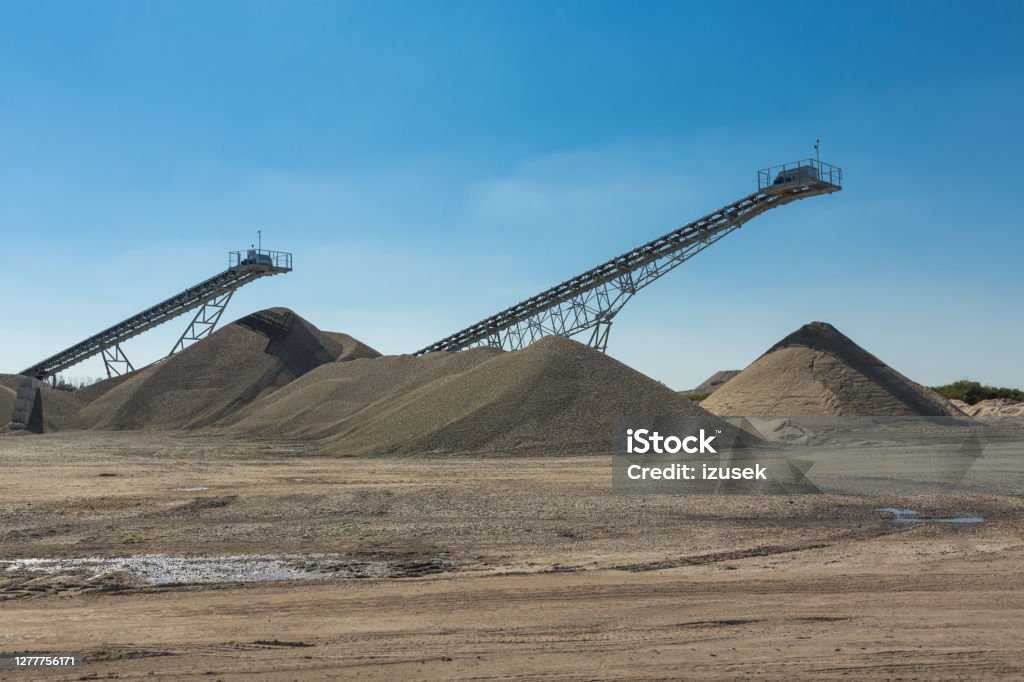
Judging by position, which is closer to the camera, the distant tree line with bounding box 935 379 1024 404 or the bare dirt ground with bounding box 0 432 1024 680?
the bare dirt ground with bounding box 0 432 1024 680

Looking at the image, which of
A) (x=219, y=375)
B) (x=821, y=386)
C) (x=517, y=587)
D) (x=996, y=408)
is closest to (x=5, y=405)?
(x=219, y=375)

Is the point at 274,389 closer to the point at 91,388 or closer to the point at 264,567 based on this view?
the point at 91,388

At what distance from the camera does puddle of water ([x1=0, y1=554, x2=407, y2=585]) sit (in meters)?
7.88

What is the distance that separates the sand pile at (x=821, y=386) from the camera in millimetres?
32938

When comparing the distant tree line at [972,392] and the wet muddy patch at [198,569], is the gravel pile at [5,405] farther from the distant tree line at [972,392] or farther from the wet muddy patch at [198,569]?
the distant tree line at [972,392]

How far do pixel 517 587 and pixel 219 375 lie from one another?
129 ft

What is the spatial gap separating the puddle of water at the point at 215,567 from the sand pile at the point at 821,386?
27076 millimetres

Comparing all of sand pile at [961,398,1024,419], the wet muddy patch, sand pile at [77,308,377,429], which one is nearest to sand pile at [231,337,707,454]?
sand pile at [77,308,377,429]

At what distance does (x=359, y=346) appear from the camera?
51094 millimetres

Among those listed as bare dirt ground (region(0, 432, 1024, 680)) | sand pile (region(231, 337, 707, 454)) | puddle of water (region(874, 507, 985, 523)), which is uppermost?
sand pile (region(231, 337, 707, 454))

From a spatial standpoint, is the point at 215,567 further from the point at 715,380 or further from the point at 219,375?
the point at 715,380

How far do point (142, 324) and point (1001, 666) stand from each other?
48085mm

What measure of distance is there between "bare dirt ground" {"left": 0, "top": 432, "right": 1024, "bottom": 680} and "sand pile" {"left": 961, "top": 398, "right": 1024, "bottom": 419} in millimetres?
31092

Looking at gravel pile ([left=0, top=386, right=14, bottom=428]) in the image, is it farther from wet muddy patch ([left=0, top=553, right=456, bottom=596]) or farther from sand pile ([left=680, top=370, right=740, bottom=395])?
sand pile ([left=680, top=370, right=740, bottom=395])
